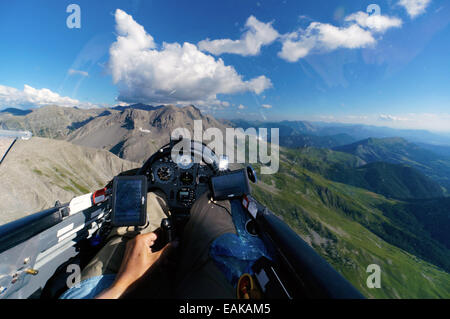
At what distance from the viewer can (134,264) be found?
77.8 inches

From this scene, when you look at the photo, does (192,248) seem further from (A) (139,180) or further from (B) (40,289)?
(B) (40,289)

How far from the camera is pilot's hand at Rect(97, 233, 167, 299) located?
1.71 meters

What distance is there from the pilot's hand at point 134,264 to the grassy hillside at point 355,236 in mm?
79718

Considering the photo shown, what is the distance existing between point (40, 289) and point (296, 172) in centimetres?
16207

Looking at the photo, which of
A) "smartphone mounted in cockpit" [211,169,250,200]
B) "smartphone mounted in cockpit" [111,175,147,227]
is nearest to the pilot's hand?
"smartphone mounted in cockpit" [111,175,147,227]

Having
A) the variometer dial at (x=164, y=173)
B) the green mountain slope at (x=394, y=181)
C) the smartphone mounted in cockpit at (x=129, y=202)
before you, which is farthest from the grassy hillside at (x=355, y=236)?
the smartphone mounted in cockpit at (x=129, y=202)

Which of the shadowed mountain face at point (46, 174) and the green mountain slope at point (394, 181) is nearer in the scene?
the shadowed mountain face at point (46, 174)

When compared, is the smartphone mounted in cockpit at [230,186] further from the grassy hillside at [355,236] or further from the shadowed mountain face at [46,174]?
the grassy hillside at [355,236]

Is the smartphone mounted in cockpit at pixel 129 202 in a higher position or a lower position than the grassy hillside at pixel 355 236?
higher

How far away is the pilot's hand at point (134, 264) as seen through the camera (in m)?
1.71

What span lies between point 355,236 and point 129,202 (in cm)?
11855

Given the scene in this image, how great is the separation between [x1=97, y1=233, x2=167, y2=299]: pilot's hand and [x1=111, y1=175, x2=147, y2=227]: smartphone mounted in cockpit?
67cm

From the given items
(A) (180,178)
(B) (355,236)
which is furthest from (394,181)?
(A) (180,178)

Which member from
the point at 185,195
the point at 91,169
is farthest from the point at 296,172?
the point at 185,195
